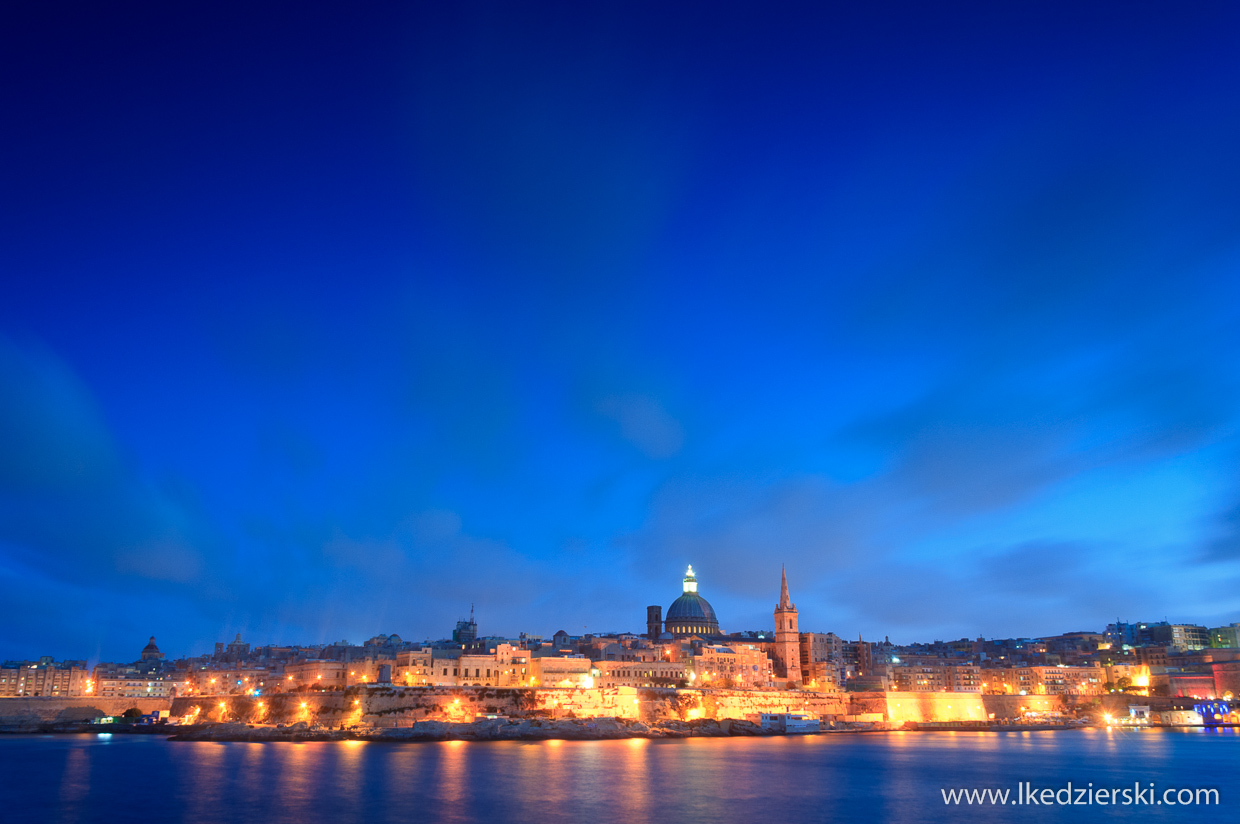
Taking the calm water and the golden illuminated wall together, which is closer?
the calm water

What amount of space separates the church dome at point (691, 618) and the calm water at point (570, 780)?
36.0 meters

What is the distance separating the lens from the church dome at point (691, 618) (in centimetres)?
8531

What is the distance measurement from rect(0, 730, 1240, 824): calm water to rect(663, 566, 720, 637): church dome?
36.0 m

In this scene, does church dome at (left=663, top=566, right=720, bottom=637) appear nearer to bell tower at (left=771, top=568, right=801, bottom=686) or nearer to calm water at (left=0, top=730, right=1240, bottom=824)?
bell tower at (left=771, top=568, right=801, bottom=686)

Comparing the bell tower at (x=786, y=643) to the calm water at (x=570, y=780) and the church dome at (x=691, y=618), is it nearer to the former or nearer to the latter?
the church dome at (x=691, y=618)

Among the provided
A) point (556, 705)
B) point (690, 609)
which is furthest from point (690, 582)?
point (556, 705)

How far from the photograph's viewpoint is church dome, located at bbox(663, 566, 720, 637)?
Answer: 280 ft

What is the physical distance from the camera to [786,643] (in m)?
79.1

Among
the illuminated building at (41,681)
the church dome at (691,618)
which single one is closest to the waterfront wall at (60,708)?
the illuminated building at (41,681)

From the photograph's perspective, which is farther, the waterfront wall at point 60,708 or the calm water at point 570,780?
the waterfront wall at point 60,708

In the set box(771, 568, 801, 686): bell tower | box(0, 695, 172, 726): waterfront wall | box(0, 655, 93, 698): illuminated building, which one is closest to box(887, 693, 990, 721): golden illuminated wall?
box(771, 568, 801, 686): bell tower

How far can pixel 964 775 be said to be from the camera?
33656mm

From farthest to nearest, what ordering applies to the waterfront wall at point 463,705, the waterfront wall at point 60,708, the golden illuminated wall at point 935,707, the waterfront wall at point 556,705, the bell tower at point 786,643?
the bell tower at point 786,643 < the golden illuminated wall at point 935,707 < the waterfront wall at point 60,708 < the waterfront wall at point 556,705 < the waterfront wall at point 463,705

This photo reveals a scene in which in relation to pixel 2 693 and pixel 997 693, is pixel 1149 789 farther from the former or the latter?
pixel 2 693
